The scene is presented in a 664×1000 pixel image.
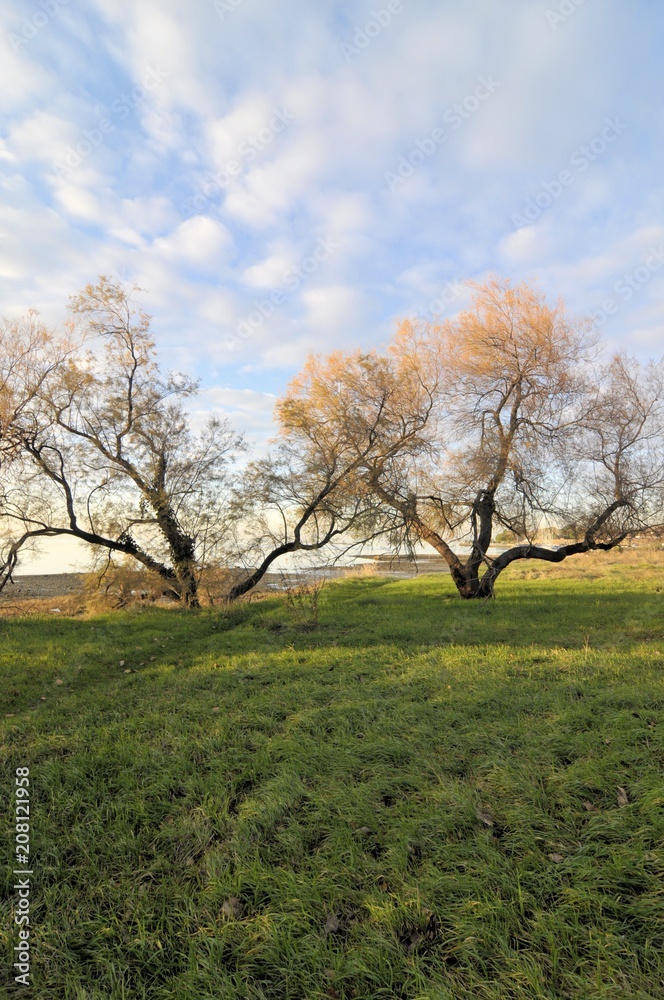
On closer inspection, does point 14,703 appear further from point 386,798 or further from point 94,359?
point 94,359

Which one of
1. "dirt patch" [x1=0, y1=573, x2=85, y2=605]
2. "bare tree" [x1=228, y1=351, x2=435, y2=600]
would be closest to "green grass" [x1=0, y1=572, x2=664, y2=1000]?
"bare tree" [x1=228, y1=351, x2=435, y2=600]

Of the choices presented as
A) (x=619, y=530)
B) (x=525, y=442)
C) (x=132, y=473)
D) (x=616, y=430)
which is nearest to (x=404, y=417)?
(x=525, y=442)

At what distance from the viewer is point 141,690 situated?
853 cm

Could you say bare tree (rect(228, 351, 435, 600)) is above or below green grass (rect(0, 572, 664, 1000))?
above

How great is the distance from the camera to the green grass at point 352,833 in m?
2.98

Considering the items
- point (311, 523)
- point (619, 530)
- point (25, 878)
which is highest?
point (311, 523)

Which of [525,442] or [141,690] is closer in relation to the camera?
[141,690]

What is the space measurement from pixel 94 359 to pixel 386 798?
19.0 meters

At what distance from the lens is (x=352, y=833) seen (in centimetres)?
406

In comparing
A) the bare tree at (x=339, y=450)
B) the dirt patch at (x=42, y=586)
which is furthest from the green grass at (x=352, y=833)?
the dirt patch at (x=42, y=586)

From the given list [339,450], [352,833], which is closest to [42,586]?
[339,450]

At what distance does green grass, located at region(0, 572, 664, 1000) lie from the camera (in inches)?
117

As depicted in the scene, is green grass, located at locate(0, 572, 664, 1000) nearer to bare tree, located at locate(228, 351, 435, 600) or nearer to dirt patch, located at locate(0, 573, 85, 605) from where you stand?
bare tree, located at locate(228, 351, 435, 600)

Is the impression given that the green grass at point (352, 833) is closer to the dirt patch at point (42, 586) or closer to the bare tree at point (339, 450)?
the bare tree at point (339, 450)
